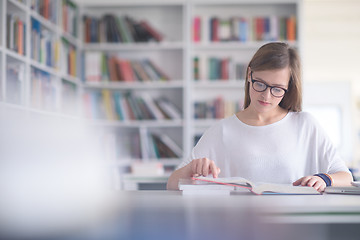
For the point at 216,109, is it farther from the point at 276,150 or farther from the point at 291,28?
the point at 276,150

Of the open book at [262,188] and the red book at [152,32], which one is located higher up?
the red book at [152,32]

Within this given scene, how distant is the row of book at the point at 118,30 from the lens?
14.9 feet

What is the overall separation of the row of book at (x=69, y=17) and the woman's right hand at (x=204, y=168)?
3115 mm

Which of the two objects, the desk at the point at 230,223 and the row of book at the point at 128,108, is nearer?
the desk at the point at 230,223

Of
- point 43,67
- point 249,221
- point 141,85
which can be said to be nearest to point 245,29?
point 141,85

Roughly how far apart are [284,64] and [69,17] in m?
3.15

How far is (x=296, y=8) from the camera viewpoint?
461 centimetres

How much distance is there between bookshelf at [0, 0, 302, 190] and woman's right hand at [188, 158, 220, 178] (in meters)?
3.11

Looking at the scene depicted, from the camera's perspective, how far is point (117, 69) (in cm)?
456

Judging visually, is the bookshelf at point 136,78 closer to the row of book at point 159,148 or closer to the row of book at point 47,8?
the row of book at point 159,148

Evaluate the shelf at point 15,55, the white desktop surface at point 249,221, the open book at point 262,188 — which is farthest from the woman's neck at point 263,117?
the shelf at point 15,55

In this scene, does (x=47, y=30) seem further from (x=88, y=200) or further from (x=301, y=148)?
(x=88, y=200)

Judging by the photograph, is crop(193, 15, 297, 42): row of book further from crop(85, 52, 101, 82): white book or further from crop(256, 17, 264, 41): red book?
crop(85, 52, 101, 82): white book

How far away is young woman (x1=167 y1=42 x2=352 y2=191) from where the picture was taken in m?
1.56
